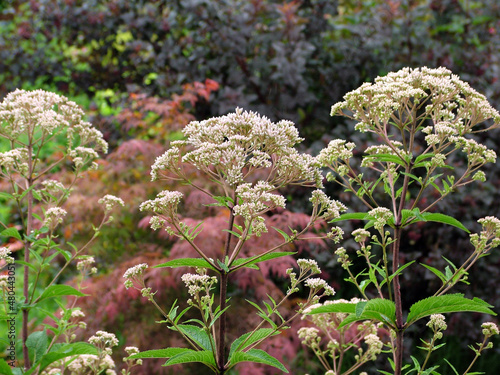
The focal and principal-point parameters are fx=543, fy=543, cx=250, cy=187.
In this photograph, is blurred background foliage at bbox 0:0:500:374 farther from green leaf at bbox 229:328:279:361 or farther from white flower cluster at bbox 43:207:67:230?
green leaf at bbox 229:328:279:361

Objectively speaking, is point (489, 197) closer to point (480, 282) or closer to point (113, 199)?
point (480, 282)

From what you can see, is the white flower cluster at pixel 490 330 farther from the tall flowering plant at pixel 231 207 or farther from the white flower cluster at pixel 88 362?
the white flower cluster at pixel 88 362

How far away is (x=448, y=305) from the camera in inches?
85.7

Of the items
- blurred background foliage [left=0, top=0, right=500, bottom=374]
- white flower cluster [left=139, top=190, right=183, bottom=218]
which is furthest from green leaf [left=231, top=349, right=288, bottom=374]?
blurred background foliage [left=0, top=0, right=500, bottom=374]

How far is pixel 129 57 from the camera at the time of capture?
722 centimetres

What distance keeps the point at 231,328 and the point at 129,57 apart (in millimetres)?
4180

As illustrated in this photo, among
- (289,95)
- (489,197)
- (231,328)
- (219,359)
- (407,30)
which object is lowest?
(219,359)

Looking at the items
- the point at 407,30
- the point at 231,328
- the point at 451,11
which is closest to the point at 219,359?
the point at 231,328

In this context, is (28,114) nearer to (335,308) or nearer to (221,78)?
(335,308)

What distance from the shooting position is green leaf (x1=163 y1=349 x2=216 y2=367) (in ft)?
6.54

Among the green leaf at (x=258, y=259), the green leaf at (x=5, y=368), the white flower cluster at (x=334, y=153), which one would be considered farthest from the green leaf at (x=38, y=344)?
the white flower cluster at (x=334, y=153)

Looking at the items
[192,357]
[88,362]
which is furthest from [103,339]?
[192,357]

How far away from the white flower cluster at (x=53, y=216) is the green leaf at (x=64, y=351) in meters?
0.56

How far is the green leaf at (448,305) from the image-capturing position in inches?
83.0
